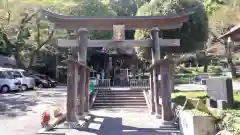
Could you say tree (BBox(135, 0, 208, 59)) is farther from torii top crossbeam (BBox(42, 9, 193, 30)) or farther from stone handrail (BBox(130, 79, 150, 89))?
stone handrail (BBox(130, 79, 150, 89))

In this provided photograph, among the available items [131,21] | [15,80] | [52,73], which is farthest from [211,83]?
[52,73]

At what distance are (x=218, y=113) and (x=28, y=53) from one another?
33.8 metres

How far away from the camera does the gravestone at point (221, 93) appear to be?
9328mm

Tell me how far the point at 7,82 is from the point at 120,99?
11.6 meters

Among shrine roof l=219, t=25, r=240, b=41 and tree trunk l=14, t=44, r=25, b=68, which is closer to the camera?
shrine roof l=219, t=25, r=240, b=41

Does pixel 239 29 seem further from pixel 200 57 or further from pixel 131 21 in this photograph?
pixel 200 57

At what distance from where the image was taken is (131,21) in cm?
1266

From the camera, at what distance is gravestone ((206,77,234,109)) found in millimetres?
9328

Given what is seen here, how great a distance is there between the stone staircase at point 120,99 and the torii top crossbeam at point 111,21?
5.51 meters

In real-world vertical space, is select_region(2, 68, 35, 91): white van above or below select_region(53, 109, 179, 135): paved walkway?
above

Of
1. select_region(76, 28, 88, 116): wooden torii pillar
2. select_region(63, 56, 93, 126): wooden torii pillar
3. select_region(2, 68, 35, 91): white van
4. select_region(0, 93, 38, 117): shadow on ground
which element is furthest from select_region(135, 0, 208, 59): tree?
select_region(2, 68, 35, 91): white van

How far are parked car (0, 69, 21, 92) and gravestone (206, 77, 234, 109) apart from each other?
18188 millimetres

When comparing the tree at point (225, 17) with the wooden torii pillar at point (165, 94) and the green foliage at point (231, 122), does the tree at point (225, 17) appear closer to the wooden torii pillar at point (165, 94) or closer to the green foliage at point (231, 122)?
the wooden torii pillar at point (165, 94)

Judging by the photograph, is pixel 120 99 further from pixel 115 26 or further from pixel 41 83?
pixel 41 83
